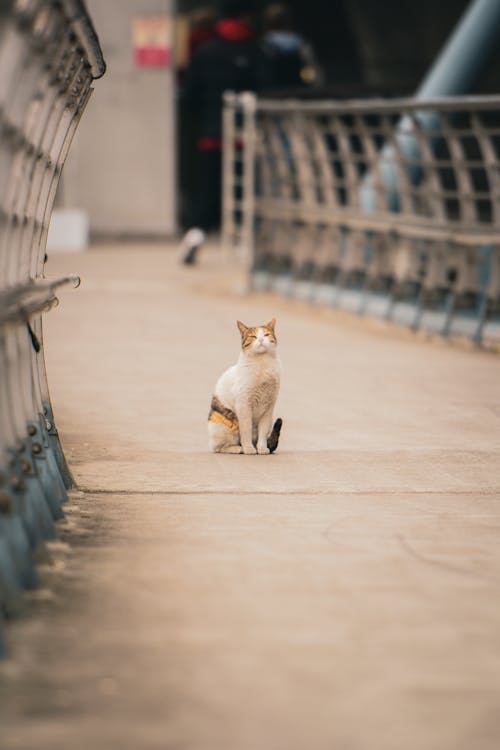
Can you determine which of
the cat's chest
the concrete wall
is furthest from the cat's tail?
the concrete wall

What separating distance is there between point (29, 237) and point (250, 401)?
6.60ft

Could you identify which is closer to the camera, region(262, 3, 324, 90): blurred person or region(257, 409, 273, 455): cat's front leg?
region(257, 409, 273, 455): cat's front leg

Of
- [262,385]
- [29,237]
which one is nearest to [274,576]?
[29,237]

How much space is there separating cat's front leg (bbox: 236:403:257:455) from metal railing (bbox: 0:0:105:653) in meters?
1.21

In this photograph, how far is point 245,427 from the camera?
774 cm

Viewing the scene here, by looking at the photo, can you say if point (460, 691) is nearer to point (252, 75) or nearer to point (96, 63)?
point (96, 63)

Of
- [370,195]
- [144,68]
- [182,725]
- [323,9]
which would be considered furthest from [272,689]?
[323,9]

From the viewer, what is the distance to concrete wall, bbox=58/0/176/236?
73.7 ft

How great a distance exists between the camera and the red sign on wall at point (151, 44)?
73.8ft

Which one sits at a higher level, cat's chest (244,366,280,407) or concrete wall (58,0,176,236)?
concrete wall (58,0,176,236)

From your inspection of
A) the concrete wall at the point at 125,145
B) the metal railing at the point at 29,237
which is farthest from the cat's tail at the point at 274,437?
the concrete wall at the point at 125,145

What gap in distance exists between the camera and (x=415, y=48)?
28.1 metres

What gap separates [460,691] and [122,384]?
20.4 feet

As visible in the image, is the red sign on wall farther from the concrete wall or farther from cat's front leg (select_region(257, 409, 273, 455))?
cat's front leg (select_region(257, 409, 273, 455))
